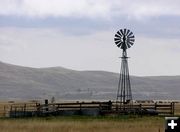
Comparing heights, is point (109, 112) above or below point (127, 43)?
below

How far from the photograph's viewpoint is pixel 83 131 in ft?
99.0

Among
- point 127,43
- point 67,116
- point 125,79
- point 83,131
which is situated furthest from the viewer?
point 125,79

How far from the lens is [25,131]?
30.4 metres

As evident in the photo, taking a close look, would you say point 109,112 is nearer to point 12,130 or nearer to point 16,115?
point 16,115

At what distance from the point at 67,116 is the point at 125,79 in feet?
60.3

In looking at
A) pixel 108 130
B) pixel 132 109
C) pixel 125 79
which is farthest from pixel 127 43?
pixel 108 130

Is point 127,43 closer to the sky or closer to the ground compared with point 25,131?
closer to the sky

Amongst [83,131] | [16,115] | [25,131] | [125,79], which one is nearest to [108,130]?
[83,131]

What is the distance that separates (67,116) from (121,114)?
181 inches

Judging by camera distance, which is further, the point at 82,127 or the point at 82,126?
the point at 82,126

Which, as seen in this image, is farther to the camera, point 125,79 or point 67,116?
point 125,79

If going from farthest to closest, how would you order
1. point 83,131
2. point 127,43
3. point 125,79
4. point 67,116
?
point 125,79, point 127,43, point 67,116, point 83,131

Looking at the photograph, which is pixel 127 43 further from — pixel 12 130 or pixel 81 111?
pixel 12 130

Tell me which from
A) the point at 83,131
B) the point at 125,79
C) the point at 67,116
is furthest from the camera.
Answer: the point at 125,79
